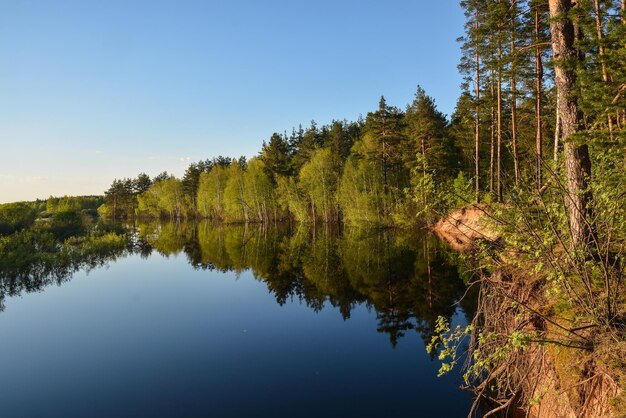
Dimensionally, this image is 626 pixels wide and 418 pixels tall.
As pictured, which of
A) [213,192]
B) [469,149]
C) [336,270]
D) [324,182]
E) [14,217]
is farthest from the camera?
[213,192]

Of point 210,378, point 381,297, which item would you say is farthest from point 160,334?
point 381,297

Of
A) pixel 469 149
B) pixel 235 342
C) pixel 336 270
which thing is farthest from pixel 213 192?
pixel 235 342

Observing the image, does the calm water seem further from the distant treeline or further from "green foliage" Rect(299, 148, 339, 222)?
"green foliage" Rect(299, 148, 339, 222)

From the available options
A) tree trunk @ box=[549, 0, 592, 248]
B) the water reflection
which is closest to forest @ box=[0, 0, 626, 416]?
tree trunk @ box=[549, 0, 592, 248]

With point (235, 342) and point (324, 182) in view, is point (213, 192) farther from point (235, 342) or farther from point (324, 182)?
point (235, 342)

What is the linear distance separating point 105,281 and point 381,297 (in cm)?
1820

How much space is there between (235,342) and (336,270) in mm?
10807

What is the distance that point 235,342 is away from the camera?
12367 millimetres

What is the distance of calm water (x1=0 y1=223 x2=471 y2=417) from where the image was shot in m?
8.45

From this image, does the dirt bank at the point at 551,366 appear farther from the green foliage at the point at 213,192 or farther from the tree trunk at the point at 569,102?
the green foliage at the point at 213,192

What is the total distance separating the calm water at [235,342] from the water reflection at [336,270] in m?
0.14

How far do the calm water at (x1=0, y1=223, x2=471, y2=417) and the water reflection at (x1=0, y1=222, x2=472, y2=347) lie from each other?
0.14m

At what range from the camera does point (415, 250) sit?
2719 centimetres

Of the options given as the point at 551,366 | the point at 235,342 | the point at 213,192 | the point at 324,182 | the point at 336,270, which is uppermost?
the point at 213,192
